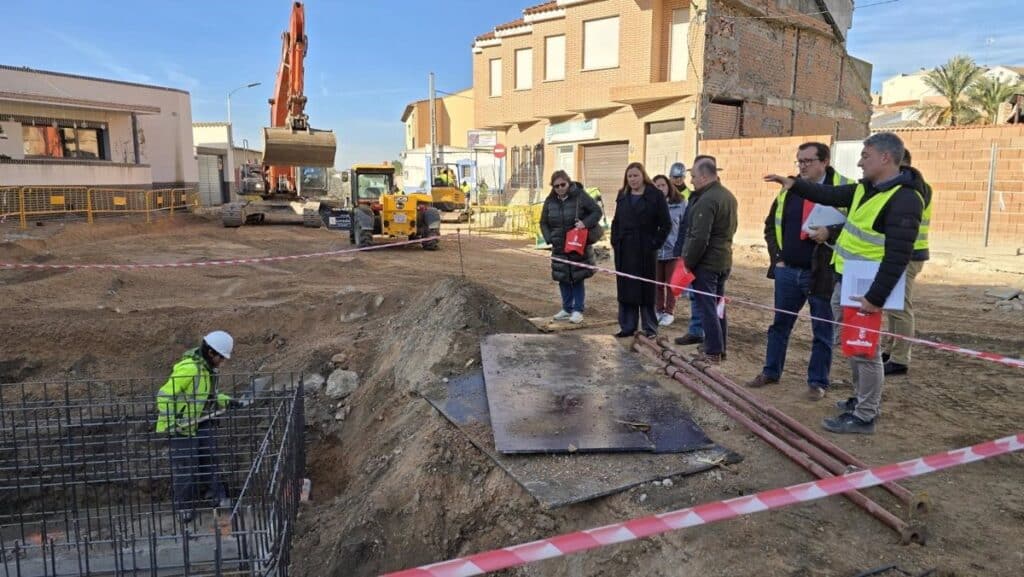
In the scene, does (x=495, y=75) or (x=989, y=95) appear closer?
(x=495, y=75)

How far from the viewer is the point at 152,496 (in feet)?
17.9

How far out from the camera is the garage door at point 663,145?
19.4 meters

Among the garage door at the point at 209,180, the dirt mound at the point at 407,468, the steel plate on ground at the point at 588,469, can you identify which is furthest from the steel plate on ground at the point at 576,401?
the garage door at the point at 209,180

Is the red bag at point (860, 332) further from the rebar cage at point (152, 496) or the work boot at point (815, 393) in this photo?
the rebar cage at point (152, 496)

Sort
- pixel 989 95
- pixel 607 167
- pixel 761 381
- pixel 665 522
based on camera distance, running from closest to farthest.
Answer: pixel 665 522
pixel 761 381
pixel 607 167
pixel 989 95

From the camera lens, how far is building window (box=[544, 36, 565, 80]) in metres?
23.1

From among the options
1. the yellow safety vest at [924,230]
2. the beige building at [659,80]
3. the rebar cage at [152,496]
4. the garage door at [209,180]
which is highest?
the beige building at [659,80]

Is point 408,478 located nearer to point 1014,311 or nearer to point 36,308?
point 36,308

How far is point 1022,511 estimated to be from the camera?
3.30 m

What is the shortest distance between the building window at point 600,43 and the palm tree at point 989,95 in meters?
19.7

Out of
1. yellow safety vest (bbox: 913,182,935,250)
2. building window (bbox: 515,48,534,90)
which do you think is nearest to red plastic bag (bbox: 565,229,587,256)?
yellow safety vest (bbox: 913,182,935,250)

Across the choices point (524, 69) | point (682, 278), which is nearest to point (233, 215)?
point (524, 69)

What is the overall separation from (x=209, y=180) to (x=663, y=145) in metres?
25.4

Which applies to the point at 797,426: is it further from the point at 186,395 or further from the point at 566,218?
the point at 186,395
